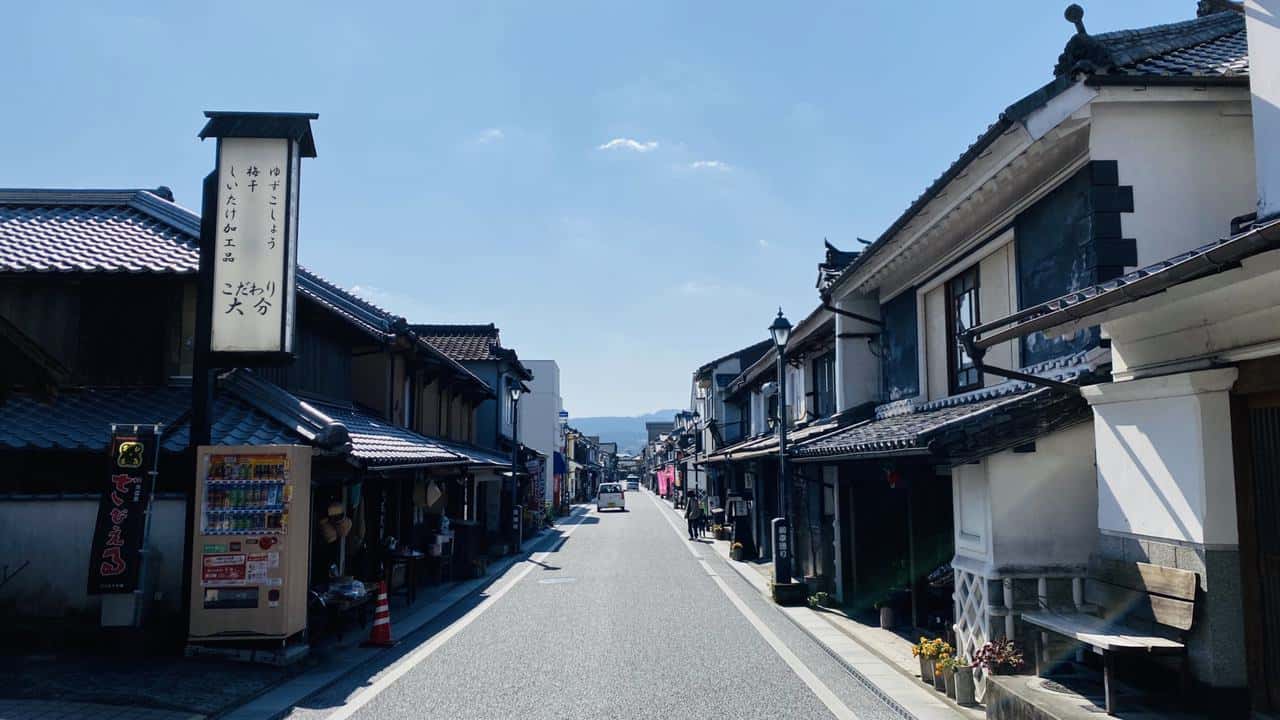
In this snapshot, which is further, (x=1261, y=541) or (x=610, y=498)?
(x=610, y=498)

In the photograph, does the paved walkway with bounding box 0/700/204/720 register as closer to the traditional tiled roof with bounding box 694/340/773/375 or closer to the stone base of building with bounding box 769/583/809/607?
the stone base of building with bounding box 769/583/809/607

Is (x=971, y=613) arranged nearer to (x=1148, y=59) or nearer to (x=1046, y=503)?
(x=1046, y=503)

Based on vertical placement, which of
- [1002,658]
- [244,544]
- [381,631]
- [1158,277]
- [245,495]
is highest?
[1158,277]

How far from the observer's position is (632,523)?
139ft

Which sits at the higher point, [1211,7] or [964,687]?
[1211,7]

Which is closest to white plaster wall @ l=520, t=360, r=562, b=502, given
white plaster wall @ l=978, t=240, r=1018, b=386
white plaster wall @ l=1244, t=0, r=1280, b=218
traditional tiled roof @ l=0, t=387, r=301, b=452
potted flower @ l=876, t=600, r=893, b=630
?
traditional tiled roof @ l=0, t=387, r=301, b=452

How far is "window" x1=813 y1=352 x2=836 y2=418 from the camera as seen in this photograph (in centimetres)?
1942

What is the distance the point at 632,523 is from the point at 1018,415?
35.2 meters

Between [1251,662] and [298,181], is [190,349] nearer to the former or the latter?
[298,181]

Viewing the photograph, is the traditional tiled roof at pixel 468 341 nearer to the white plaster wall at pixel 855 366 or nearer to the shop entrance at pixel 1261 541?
the white plaster wall at pixel 855 366

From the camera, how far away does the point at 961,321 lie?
12.1 metres

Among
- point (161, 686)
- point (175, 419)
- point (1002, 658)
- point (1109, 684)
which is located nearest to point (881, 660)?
point (1002, 658)

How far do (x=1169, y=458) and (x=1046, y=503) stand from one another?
7.49 feet

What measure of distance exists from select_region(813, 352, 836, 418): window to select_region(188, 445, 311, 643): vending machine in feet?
41.4
